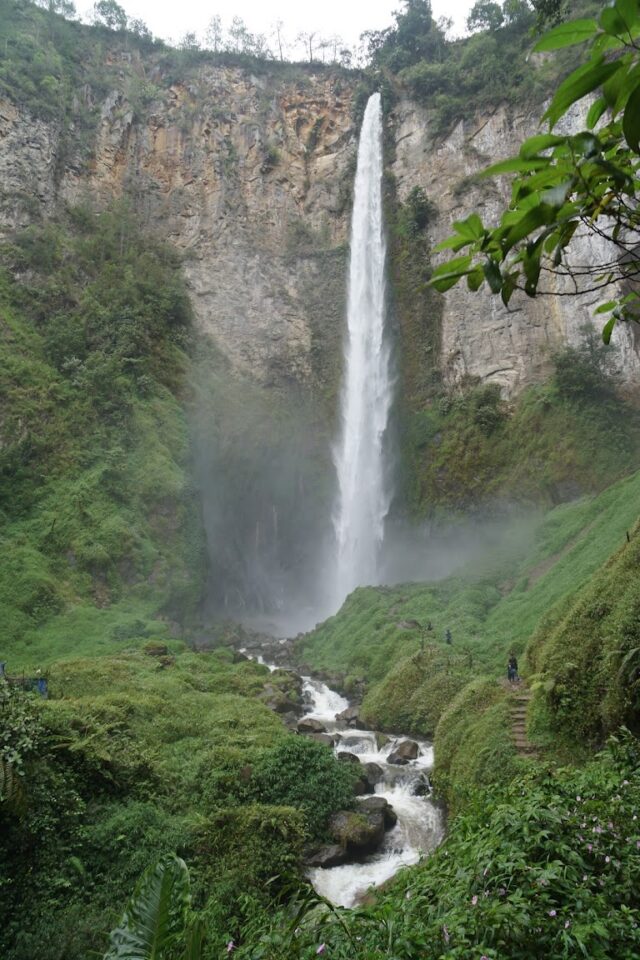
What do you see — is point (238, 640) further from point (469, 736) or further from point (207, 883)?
point (207, 883)

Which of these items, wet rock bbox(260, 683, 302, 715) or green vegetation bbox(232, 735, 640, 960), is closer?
green vegetation bbox(232, 735, 640, 960)

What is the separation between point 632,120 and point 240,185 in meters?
39.9

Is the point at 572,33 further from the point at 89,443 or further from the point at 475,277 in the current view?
the point at 89,443

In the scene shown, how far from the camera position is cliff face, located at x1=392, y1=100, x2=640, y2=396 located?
82.8 feet

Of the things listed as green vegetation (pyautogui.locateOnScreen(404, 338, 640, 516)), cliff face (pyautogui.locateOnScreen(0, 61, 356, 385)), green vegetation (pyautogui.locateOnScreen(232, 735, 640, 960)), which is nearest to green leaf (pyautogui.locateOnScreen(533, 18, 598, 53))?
green vegetation (pyautogui.locateOnScreen(232, 735, 640, 960))

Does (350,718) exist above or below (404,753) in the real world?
below

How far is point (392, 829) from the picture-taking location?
27.0 ft

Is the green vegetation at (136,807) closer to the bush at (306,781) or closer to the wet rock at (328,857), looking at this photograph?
the bush at (306,781)

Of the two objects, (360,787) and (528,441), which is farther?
(528,441)

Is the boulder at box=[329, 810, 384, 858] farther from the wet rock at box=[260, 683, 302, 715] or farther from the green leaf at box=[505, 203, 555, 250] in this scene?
the green leaf at box=[505, 203, 555, 250]

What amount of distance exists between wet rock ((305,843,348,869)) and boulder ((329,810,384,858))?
0.10m

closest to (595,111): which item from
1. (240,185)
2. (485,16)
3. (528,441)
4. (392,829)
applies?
(392,829)

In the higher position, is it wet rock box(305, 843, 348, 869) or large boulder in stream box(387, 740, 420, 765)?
wet rock box(305, 843, 348, 869)

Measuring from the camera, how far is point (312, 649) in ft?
67.5
